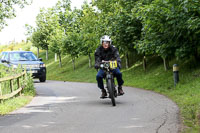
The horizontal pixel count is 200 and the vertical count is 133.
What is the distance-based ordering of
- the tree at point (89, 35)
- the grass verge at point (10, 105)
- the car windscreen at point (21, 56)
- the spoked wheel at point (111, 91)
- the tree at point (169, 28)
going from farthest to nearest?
the tree at point (89, 35) → the car windscreen at point (21, 56) → the tree at point (169, 28) → the spoked wheel at point (111, 91) → the grass verge at point (10, 105)

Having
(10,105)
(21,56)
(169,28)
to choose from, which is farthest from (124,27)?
(10,105)

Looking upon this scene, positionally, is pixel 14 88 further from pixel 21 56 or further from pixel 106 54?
pixel 21 56

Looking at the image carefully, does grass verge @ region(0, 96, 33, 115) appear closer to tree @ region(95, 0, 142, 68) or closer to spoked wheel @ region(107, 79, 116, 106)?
spoked wheel @ region(107, 79, 116, 106)

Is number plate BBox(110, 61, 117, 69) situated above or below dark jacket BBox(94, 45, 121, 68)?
below

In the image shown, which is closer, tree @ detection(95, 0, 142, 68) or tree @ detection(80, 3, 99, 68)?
tree @ detection(95, 0, 142, 68)

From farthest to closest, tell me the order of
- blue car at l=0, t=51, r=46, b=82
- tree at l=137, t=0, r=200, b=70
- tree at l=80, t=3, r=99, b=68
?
tree at l=80, t=3, r=99, b=68 → blue car at l=0, t=51, r=46, b=82 → tree at l=137, t=0, r=200, b=70

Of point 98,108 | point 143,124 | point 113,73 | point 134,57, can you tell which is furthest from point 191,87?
point 134,57

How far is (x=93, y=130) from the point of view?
589 cm

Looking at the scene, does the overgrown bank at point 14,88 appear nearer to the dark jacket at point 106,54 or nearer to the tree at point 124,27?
the dark jacket at point 106,54

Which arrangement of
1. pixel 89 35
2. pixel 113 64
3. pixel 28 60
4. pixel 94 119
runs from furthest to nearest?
pixel 89 35
pixel 28 60
pixel 113 64
pixel 94 119

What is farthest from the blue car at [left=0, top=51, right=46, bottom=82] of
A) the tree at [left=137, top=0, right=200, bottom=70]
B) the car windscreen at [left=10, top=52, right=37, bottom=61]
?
the tree at [left=137, top=0, right=200, bottom=70]

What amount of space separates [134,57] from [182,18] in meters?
17.6

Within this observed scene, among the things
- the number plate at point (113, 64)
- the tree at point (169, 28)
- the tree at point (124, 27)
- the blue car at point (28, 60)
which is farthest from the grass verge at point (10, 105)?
the tree at point (124, 27)

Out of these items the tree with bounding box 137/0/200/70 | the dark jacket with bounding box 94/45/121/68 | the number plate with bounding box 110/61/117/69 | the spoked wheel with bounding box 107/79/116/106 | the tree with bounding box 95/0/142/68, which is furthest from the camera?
the tree with bounding box 95/0/142/68
